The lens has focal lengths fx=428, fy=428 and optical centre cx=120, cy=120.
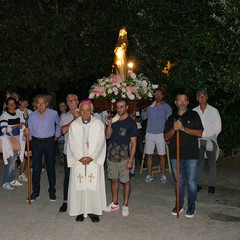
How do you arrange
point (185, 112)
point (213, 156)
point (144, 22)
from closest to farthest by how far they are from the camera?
point (185, 112)
point (213, 156)
point (144, 22)

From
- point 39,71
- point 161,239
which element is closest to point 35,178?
point 161,239

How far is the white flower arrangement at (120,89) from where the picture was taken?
8.67 metres

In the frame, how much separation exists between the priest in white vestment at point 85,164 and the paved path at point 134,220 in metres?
0.21

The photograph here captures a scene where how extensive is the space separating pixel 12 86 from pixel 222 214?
11470mm

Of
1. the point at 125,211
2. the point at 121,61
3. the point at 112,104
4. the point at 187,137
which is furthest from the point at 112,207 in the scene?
the point at 121,61

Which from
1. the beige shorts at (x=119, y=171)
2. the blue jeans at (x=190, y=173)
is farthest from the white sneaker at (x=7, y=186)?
the blue jeans at (x=190, y=173)

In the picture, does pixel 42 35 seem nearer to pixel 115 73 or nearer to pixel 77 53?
pixel 77 53

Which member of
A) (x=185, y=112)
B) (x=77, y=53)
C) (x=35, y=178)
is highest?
(x=77, y=53)

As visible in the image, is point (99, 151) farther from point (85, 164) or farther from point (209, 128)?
point (209, 128)

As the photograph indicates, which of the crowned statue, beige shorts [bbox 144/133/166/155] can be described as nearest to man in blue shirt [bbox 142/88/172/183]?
beige shorts [bbox 144/133/166/155]

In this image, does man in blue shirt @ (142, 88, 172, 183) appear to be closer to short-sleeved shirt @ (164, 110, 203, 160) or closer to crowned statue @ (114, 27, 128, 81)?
crowned statue @ (114, 27, 128, 81)

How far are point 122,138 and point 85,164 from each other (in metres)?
0.78

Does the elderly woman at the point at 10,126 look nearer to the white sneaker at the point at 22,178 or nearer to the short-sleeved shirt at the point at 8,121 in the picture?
the short-sleeved shirt at the point at 8,121

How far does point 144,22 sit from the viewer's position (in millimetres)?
10914
